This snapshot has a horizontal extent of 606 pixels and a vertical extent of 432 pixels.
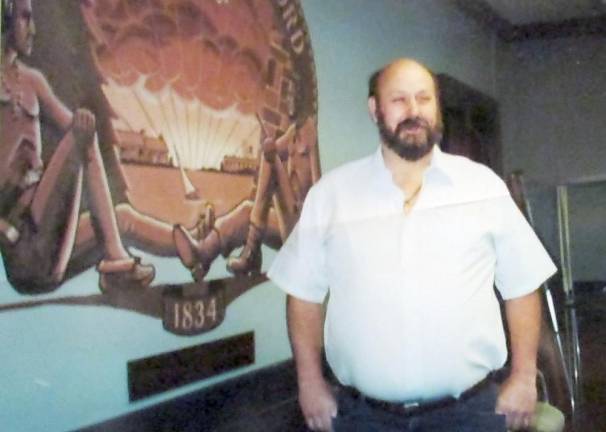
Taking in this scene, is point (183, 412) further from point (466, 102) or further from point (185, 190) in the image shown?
point (466, 102)

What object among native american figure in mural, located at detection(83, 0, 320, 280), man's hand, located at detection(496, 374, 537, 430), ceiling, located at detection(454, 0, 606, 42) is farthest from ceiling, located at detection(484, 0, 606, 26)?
man's hand, located at detection(496, 374, 537, 430)

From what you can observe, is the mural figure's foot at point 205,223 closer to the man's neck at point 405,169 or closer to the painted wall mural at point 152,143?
the painted wall mural at point 152,143

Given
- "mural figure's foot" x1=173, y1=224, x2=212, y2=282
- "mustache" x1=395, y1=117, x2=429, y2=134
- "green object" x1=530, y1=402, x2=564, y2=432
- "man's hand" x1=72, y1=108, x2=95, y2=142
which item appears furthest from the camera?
"mural figure's foot" x1=173, y1=224, x2=212, y2=282

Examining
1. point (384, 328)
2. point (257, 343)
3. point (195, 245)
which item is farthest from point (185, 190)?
point (384, 328)

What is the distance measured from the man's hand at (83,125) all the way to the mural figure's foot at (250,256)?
0.42m

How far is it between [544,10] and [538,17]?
0.03 m

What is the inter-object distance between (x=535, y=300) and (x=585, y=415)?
1.64ft

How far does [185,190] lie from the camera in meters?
1.37

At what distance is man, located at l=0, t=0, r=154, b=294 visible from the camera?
3.40ft

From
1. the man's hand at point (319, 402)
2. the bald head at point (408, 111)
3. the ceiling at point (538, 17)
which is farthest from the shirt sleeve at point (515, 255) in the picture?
the ceiling at point (538, 17)

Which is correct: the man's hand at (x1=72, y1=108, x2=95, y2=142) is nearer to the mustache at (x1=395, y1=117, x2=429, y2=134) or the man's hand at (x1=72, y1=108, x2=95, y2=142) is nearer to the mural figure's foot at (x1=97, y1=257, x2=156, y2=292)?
the mural figure's foot at (x1=97, y1=257, x2=156, y2=292)

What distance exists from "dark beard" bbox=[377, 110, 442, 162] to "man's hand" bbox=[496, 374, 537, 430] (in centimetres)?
26

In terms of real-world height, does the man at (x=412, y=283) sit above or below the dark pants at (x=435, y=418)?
above

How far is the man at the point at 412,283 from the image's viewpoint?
887 millimetres
